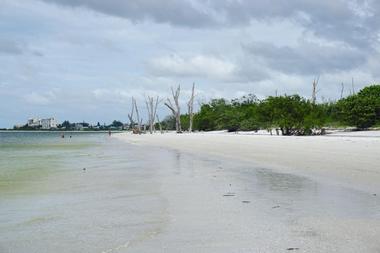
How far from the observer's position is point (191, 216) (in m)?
7.38

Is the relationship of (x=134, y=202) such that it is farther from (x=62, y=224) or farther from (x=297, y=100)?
(x=297, y=100)

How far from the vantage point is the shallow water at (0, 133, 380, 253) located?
18.5 feet

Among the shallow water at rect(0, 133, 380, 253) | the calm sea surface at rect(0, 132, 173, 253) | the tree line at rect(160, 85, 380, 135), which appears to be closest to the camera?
the shallow water at rect(0, 133, 380, 253)

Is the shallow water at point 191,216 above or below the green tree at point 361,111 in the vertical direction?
below

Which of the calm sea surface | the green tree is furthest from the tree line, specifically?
the calm sea surface

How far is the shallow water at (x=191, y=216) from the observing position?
222 inches

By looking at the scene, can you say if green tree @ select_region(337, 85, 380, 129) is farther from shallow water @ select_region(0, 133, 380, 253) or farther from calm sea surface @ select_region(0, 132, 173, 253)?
calm sea surface @ select_region(0, 132, 173, 253)

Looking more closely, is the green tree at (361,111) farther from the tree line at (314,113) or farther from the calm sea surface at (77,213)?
the calm sea surface at (77,213)

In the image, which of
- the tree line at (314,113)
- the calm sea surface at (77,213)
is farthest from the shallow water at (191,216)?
the tree line at (314,113)

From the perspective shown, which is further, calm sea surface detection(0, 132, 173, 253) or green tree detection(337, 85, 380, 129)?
green tree detection(337, 85, 380, 129)

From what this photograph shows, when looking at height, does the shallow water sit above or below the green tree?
below

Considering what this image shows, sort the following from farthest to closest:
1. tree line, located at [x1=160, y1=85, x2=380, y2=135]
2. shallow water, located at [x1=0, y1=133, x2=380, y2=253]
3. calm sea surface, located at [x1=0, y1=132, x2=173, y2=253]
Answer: tree line, located at [x1=160, y1=85, x2=380, y2=135]
calm sea surface, located at [x1=0, y1=132, x2=173, y2=253]
shallow water, located at [x1=0, y1=133, x2=380, y2=253]

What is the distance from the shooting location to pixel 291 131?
47.6 m

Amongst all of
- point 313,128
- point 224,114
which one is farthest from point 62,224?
point 224,114
